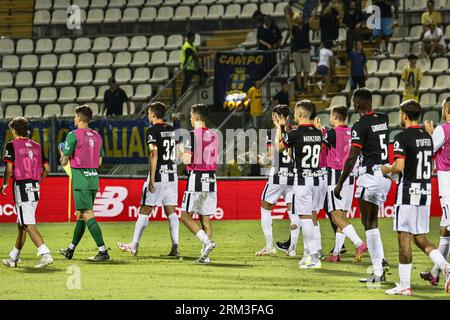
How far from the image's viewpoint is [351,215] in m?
23.8

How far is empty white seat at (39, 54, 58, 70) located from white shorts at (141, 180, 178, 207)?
17.4 meters

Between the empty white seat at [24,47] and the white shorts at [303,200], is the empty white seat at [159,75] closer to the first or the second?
the empty white seat at [24,47]

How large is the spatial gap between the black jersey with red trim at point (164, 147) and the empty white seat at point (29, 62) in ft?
58.1

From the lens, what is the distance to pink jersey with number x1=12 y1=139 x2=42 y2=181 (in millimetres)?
15367

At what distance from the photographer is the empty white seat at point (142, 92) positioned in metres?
31.2

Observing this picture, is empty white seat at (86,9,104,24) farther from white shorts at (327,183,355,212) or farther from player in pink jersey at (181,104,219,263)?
white shorts at (327,183,355,212)

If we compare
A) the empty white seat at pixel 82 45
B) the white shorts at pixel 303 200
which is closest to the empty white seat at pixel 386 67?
the empty white seat at pixel 82 45

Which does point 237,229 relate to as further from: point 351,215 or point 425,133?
point 425,133

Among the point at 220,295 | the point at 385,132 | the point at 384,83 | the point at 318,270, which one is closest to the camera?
the point at 220,295

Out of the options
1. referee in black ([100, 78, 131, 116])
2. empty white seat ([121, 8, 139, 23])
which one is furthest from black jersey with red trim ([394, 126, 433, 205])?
empty white seat ([121, 8, 139, 23])

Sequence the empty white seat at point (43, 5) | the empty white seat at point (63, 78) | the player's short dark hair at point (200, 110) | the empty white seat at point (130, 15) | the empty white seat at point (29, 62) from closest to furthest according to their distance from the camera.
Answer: the player's short dark hair at point (200, 110), the empty white seat at point (63, 78), the empty white seat at point (29, 62), the empty white seat at point (130, 15), the empty white seat at point (43, 5)

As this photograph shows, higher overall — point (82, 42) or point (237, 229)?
point (82, 42)

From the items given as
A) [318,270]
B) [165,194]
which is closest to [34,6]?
[165,194]
